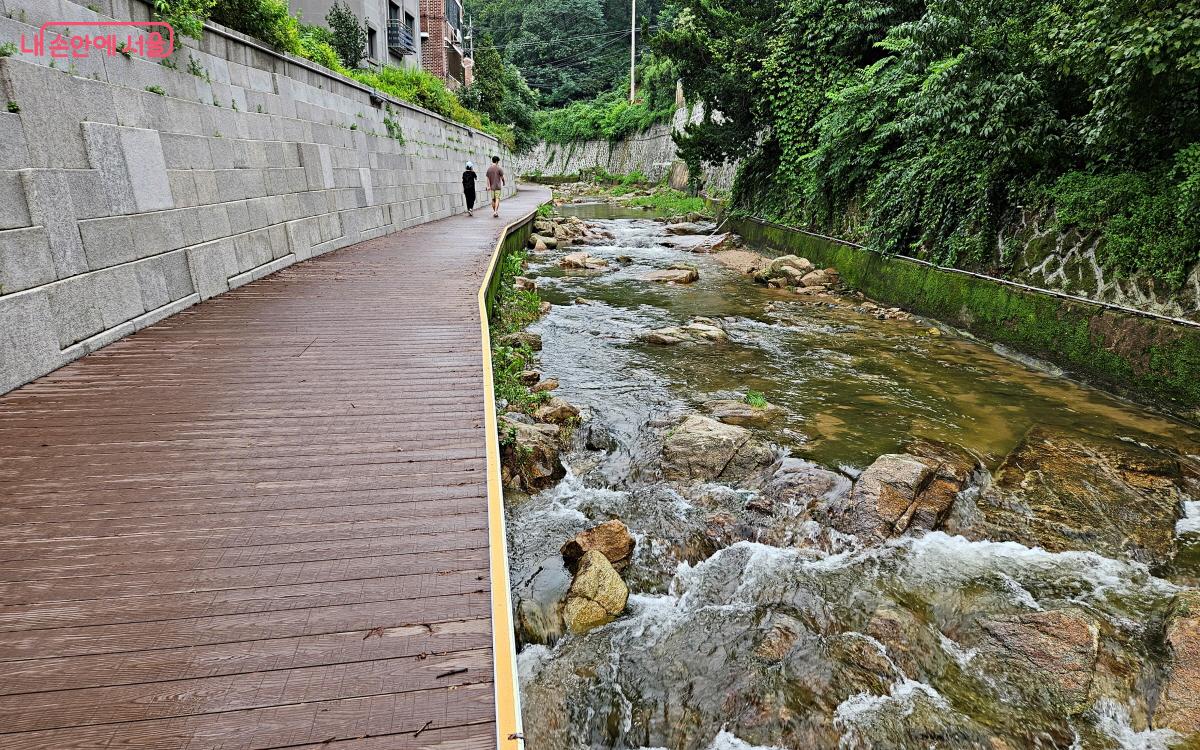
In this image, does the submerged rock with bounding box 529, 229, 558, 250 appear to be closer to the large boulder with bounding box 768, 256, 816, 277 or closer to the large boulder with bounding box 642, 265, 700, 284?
the large boulder with bounding box 642, 265, 700, 284

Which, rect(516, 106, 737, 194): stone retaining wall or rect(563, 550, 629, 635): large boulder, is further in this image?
rect(516, 106, 737, 194): stone retaining wall

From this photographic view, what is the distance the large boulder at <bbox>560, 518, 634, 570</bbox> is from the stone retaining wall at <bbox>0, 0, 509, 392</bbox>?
412cm

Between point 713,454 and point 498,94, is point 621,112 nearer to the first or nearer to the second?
point 498,94

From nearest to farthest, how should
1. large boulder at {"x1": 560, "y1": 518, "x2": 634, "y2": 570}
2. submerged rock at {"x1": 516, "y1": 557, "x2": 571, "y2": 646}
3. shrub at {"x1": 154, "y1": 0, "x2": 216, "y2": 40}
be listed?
1. submerged rock at {"x1": 516, "y1": 557, "x2": 571, "y2": 646}
2. large boulder at {"x1": 560, "y1": 518, "x2": 634, "y2": 570}
3. shrub at {"x1": 154, "y1": 0, "x2": 216, "y2": 40}

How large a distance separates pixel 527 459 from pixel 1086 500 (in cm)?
480

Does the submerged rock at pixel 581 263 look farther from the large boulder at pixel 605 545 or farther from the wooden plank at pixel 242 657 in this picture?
the wooden plank at pixel 242 657

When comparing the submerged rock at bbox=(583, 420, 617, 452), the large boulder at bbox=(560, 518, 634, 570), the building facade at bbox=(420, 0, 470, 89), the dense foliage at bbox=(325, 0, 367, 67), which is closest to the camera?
the large boulder at bbox=(560, 518, 634, 570)

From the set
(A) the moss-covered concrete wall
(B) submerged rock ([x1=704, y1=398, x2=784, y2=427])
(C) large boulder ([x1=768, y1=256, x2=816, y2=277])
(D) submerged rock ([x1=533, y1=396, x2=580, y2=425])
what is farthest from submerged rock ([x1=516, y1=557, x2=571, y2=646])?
(C) large boulder ([x1=768, y1=256, x2=816, y2=277])

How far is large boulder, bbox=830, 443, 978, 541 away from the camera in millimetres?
5305

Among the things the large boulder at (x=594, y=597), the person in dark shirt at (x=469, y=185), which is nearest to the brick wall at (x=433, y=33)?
the person in dark shirt at (x=469, y=185)

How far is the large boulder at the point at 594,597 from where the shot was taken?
14.0ft

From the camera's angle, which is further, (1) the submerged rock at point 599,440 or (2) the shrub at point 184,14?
(1) the submerged rock at point 599,440

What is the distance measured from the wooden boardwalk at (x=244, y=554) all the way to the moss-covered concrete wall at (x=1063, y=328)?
24.6ft

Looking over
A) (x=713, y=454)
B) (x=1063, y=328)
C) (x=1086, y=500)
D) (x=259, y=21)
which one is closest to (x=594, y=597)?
(x=713, y=454)
